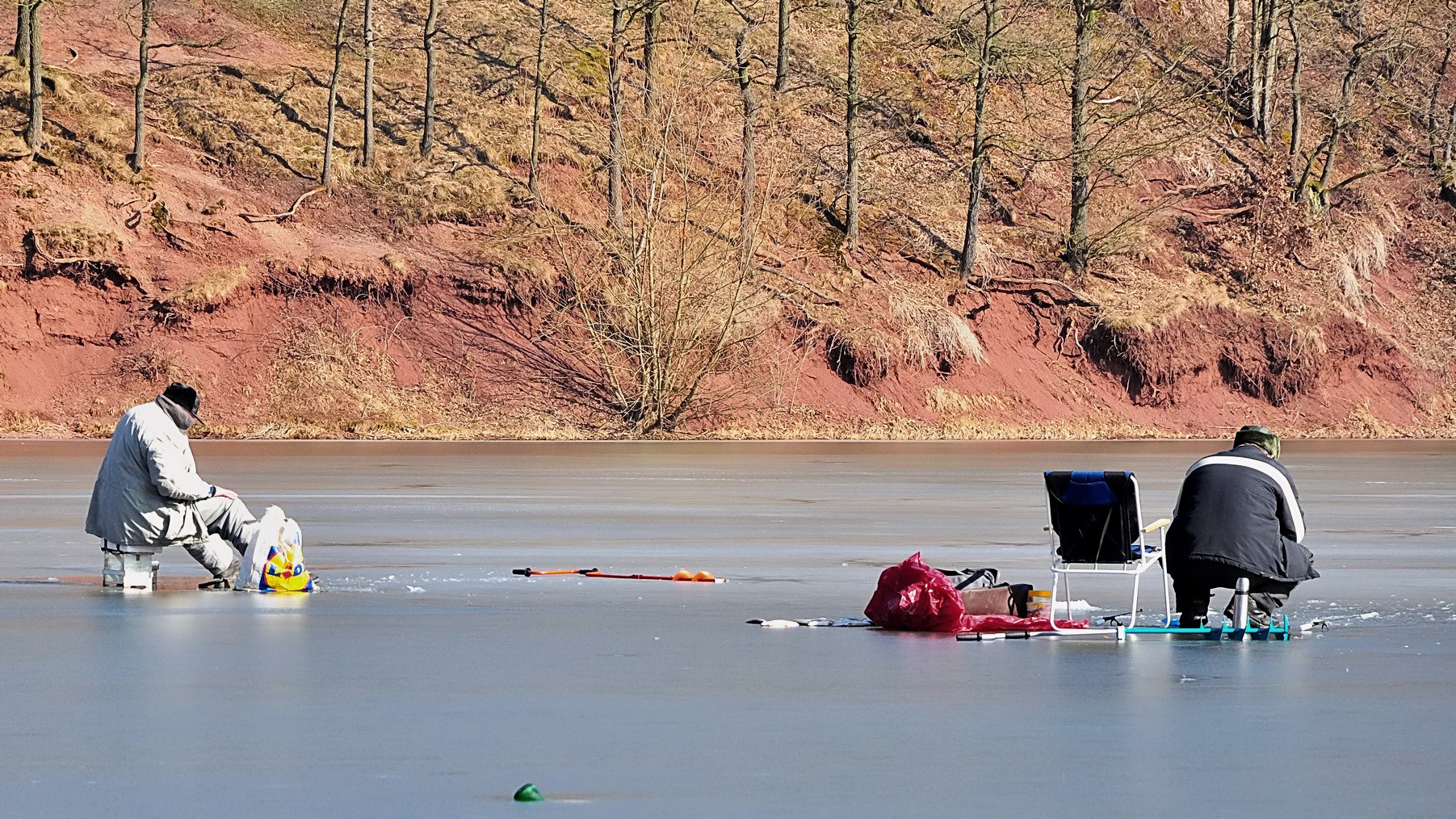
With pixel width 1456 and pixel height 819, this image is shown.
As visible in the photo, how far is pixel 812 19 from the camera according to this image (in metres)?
67.4

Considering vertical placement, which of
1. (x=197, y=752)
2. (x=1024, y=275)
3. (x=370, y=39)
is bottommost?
(x=197, y=752)

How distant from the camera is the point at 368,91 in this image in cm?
5250

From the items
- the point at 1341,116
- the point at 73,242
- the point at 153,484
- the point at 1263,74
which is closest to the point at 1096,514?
the point at 153,484

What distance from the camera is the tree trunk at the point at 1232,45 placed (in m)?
67.5

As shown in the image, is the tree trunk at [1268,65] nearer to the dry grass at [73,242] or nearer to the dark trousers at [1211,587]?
the dry grass at [73,242]

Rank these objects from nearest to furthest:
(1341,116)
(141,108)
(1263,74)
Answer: (141,108), (1341,116), (1263,74)

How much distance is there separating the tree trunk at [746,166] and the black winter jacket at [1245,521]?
3632 centimetres

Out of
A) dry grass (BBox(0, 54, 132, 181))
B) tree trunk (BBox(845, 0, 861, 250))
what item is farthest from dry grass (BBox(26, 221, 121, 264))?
tree trunk (BBox(845, 0, 861, 250))

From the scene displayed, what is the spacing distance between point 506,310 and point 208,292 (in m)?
7.25

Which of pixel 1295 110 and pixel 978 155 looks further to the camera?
pixel 1295 110

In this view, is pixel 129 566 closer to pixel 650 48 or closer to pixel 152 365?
pixel 152 365

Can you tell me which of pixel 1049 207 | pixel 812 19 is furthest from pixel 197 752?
pixel 812 19

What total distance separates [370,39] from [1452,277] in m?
35.1

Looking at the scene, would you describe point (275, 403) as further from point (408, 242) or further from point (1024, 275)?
point (1024, 275)
